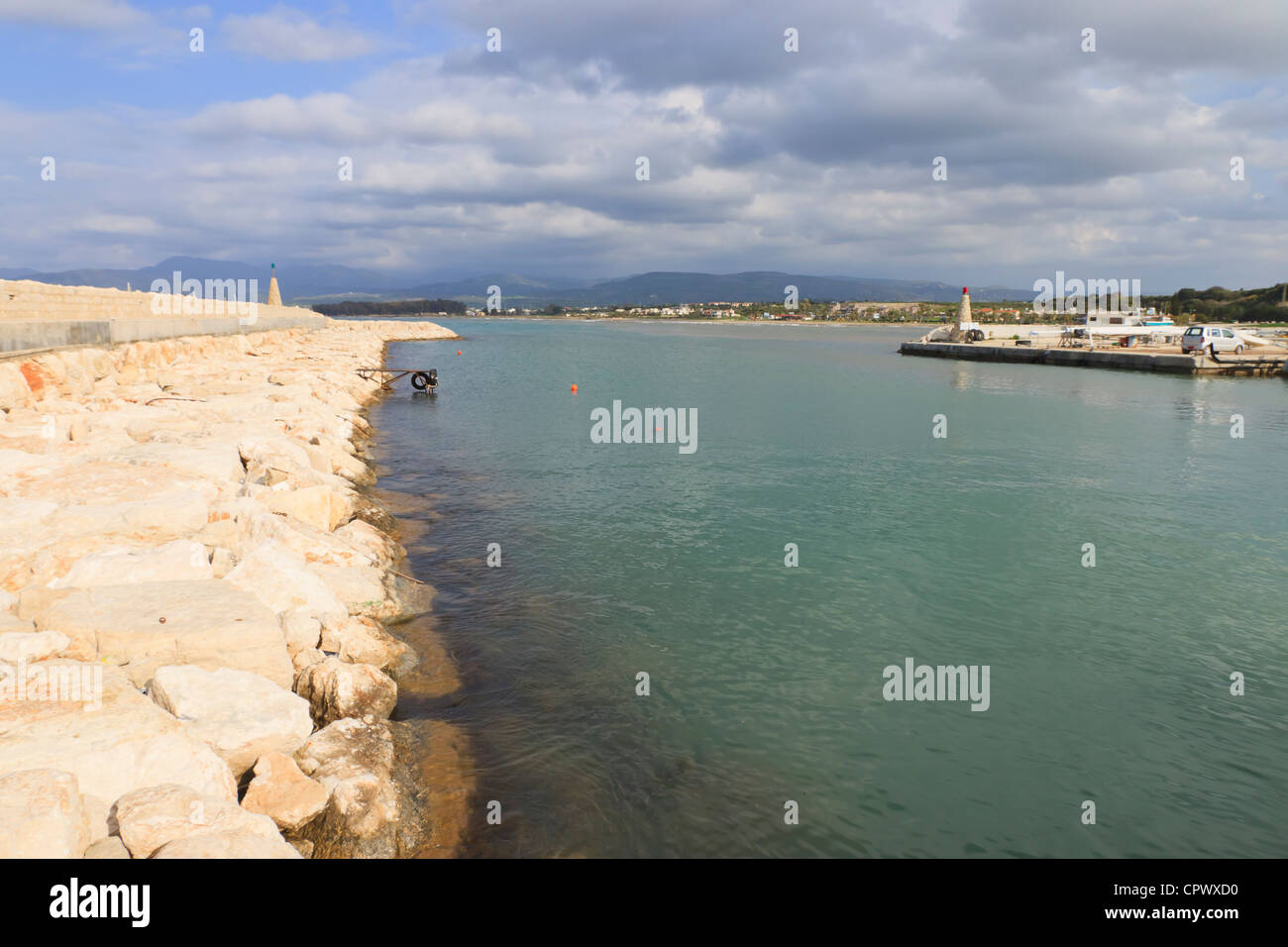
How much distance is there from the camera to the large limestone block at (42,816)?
4.69 metres

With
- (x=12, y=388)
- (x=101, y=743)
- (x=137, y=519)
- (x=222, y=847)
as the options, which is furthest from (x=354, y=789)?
(x=12, y=388)

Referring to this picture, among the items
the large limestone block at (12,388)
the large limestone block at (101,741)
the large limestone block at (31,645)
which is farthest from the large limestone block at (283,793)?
the large limestone block at (12,388)

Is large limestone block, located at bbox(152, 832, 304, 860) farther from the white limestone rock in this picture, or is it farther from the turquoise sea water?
the turquoise sea water

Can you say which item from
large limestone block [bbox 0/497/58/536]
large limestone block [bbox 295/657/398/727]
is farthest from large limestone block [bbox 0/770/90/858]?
large limestone block [bbox 0/497/58/536]

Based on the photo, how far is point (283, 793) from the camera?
646cm

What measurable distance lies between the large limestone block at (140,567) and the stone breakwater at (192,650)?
34 mm

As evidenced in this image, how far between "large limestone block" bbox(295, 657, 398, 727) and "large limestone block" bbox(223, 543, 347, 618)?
117cm

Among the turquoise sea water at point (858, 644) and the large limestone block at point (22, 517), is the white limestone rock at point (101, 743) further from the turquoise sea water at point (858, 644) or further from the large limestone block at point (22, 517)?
the large limestone block at point (22, 517)

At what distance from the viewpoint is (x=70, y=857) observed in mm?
4879

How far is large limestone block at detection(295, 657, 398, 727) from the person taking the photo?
27.2 ft

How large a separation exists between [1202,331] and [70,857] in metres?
70.9

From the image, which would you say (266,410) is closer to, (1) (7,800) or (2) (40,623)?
(2) (40,623)

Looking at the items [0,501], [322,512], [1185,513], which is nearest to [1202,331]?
[1185,513]

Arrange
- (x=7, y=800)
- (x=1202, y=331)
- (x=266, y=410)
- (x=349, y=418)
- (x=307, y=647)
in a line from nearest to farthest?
(x=7, y=800) → (x=307, y=647) → (x=266, y=410) → (x=349, y=418) → (x=1202, y=331)
